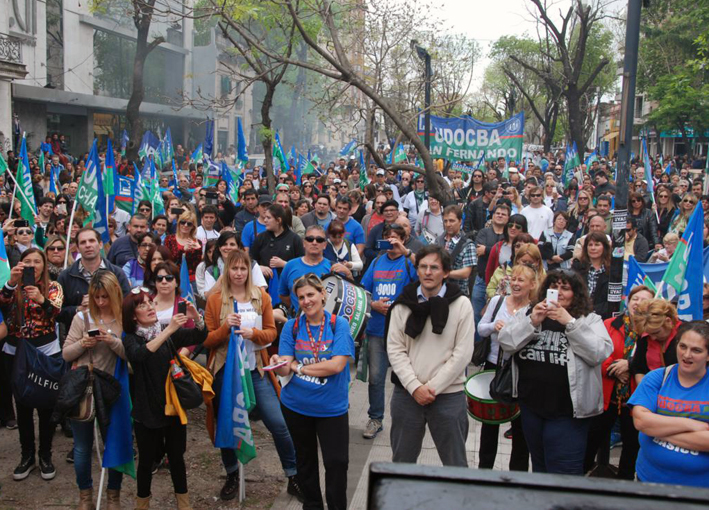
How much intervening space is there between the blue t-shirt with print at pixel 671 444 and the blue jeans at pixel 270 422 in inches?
97.3

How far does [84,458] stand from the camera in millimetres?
4777

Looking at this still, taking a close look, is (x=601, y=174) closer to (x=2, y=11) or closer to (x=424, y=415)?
(x=424, y=415)

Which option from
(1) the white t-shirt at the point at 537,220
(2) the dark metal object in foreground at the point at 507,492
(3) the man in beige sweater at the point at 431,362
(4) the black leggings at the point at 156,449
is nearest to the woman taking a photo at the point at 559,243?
(1) the white t-shirt at the point at 537,220

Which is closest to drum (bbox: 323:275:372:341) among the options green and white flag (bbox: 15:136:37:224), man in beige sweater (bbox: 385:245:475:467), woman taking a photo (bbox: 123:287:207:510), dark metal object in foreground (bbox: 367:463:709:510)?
man in beige sweater (bbox: 385:245:475:467)

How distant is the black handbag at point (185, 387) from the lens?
15.0ft

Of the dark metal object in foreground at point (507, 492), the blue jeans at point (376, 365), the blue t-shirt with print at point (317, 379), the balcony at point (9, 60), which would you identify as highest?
the balcony at point (9, 60)

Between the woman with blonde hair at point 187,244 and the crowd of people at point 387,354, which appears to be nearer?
the crowd of people at point 387,354

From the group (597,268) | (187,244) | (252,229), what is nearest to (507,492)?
(597,268)

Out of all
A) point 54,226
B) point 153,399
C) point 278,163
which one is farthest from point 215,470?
point 278,163

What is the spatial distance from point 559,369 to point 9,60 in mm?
24833

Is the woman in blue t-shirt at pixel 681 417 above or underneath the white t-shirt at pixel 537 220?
underneath

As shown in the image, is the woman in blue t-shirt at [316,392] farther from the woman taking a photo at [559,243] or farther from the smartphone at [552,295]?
the woman taking a photo at [559,243]

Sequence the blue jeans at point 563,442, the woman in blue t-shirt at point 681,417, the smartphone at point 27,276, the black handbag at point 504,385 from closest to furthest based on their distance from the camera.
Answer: the woman in blue t-shirt at point 681,417 < the blue jeans at point 563,442 < the black handbag at point 504,385 < the smartphone at point 27,276

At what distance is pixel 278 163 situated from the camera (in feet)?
62.8
